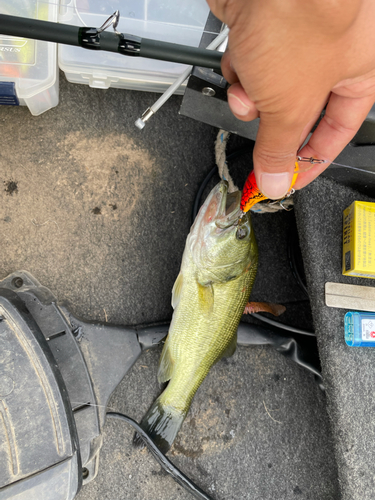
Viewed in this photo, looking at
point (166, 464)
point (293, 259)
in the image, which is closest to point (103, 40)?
point (293, 259)

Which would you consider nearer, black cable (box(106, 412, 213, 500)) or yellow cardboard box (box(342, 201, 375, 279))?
yellow cardboard box (box(342, 201, 375, 279))

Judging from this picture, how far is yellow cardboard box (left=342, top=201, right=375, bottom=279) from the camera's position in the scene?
3.51 feet

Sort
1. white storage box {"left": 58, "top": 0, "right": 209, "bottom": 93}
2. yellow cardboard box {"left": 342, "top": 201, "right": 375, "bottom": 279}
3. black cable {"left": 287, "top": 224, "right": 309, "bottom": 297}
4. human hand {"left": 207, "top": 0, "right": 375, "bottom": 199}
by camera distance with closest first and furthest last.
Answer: human hand {"left": 207, "top": 0, "right": 375, "bottom": 199}, yellow cardboard box {"left": 342, "top": 201, "right": 375, "bottom": 279}, white storage box {"left": 58, "top": 0, "right": 209, "bottom": 93}, black cable {"left": 287, "top": 224, "right": 309, "bottom": 297}

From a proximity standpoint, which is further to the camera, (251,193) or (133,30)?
(133,30)

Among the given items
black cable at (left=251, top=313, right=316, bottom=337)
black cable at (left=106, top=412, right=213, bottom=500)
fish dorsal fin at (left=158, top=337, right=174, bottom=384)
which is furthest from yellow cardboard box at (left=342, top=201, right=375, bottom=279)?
black cable at (left=106, top=412, right=213, bottom=500)

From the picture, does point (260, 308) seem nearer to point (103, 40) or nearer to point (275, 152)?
point (275, 152)

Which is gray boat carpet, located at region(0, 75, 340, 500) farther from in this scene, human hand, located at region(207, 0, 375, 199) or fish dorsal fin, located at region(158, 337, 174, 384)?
human hand, located at region(207, 0, 375, 199)

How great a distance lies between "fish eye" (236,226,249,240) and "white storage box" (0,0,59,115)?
762 mm

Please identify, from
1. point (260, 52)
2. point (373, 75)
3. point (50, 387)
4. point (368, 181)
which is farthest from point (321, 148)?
point (50, 387)

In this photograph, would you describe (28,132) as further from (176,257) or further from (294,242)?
(294,242)

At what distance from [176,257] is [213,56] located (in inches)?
31.7

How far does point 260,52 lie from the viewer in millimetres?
540

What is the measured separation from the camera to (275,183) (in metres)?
0.82

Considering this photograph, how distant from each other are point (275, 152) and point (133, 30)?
0.77 m
